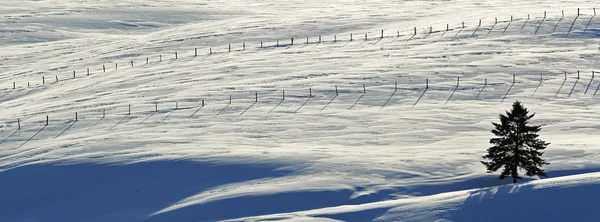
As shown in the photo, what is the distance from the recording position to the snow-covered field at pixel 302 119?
2694 cm

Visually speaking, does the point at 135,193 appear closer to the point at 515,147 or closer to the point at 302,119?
the point at 515,147

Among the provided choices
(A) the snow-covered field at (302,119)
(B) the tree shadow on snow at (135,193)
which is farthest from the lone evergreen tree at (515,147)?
(B) the tree shadow on snow at (135,193)

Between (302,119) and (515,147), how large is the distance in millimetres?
14082

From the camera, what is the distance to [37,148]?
35.7 m

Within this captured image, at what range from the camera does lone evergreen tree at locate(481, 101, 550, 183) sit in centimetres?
2655

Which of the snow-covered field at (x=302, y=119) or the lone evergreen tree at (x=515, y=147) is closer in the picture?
the lone evergreen tree at (x=515, y=147)

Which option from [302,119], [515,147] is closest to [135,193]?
[515,147]

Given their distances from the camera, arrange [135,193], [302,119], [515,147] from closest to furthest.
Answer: [515,147] → [135,193] → [302,119]

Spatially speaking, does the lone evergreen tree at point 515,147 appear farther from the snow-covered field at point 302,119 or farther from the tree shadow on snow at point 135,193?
the tree shadow on snow at point 135,193

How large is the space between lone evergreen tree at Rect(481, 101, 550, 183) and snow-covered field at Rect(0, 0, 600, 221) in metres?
0.80

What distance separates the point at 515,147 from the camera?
27047 millimetres

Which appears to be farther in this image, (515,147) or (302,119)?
(302,119)

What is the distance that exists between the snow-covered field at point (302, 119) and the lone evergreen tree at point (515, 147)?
797 mm

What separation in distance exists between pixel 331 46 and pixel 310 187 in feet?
117
